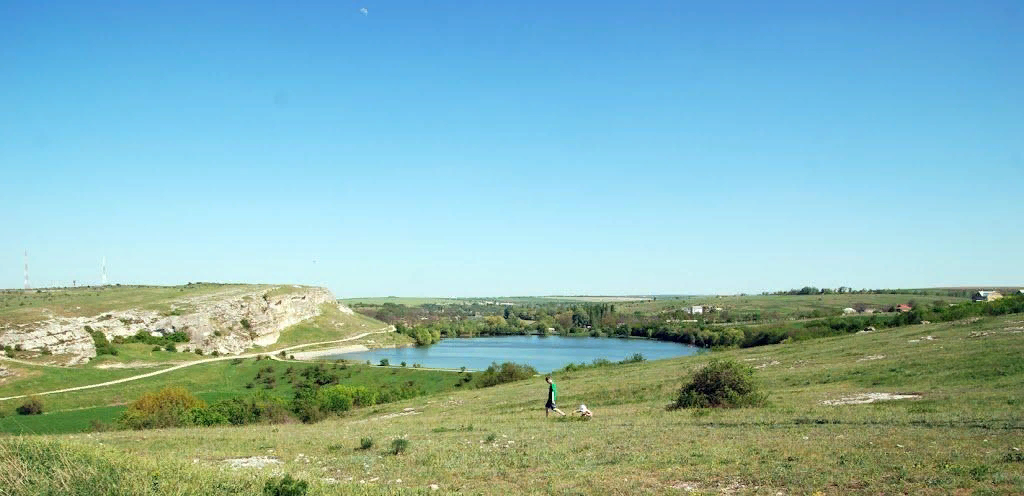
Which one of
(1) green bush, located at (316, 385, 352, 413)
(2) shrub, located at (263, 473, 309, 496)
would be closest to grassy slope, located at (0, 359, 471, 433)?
(1) green bush, located at (316, 385, 352, 413)

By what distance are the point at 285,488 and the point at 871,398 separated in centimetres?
2263

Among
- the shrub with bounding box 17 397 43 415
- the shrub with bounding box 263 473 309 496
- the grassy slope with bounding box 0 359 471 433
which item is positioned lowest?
the grassy slope with bounding box 0 359 471 433

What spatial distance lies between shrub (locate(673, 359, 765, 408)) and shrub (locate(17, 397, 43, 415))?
255 ft

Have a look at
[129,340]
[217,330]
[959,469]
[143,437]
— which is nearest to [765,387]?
[959,469]

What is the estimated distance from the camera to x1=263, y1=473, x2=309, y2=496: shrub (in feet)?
30.2

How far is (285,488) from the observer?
9.27 m

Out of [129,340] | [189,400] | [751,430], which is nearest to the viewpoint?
[751,430]

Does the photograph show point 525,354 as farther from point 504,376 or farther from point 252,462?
point 252,462

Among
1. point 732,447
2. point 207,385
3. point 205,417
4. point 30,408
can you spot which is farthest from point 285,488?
point 207,385

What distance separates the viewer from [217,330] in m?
151

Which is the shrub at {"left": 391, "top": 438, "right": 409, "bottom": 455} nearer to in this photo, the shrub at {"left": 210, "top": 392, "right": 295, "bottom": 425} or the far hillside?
the shrub at {"left": 210, "top": 392, "right": 295, "bottom": 425}

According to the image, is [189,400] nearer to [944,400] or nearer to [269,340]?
[944,400]

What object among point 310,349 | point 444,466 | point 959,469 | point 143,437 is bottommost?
point 310,349

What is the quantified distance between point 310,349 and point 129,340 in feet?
160
